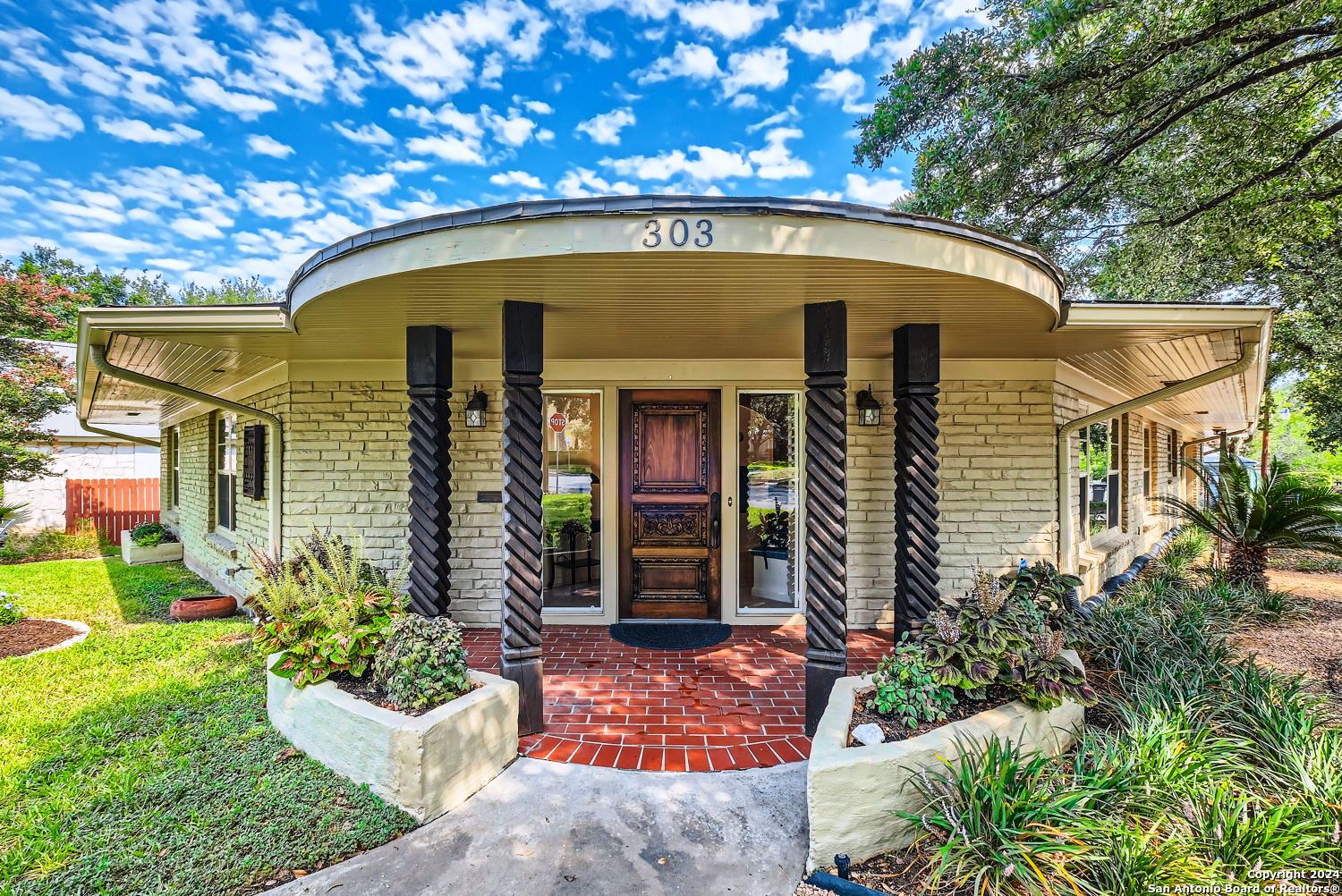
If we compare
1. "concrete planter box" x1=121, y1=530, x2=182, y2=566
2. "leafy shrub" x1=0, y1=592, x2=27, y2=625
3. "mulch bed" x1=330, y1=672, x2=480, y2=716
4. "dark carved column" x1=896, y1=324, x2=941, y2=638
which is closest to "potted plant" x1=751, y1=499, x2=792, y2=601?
"dark carved column" x1=896, y1=324, x2=941, y2=638

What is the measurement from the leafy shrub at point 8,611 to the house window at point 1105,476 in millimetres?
10973

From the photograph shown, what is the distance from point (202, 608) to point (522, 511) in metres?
4.69

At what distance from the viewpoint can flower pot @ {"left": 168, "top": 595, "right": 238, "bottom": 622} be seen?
5.32 meters

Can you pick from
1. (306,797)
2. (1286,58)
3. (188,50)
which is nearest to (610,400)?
(306,797)

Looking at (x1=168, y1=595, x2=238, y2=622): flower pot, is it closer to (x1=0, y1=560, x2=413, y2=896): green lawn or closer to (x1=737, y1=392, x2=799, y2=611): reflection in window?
(x1=0, y1=560, x2=413, y2=896): green lawn

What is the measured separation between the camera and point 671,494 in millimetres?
4715

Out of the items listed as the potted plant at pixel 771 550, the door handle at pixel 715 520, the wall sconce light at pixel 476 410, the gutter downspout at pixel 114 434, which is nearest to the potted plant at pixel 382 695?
the wall sconce light at pixel 476 410

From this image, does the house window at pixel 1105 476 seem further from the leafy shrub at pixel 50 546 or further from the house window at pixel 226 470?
the leafy shrub at pixel 50 546

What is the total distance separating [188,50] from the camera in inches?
249

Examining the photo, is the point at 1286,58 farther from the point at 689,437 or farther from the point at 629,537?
the point at 629,537

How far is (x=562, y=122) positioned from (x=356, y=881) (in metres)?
10.1

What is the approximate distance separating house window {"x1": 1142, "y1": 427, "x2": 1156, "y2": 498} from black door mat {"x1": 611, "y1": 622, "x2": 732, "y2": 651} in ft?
27.1

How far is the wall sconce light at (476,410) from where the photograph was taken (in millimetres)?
4504

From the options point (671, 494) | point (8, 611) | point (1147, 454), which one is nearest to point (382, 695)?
point (671, 494)
